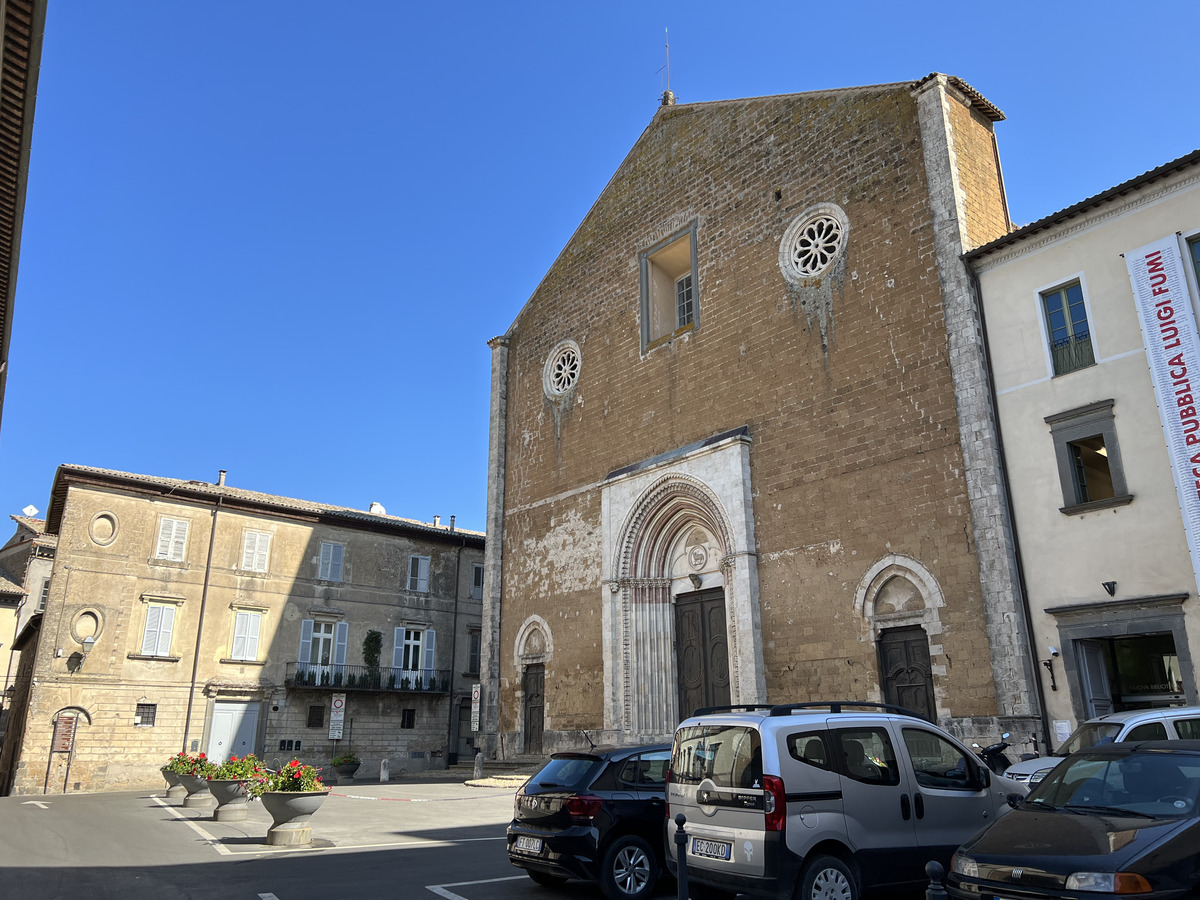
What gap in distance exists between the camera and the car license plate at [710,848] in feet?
20.3

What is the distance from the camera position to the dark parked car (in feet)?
14.9

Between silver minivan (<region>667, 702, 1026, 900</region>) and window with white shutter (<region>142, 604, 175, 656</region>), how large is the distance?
23.3 m

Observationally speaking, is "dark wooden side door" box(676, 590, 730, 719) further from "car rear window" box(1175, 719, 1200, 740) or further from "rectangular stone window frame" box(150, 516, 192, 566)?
"rectangular stone window frame" box(150, 516, 192, 566)

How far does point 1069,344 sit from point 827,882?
1040cm

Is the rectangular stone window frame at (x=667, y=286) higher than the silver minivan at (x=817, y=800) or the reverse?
higher

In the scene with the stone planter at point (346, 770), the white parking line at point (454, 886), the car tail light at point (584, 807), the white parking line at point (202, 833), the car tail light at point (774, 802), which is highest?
the car tail light at point (774, 802)

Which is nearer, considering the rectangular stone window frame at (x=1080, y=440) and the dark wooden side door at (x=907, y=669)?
the rectangular stone window frame at (x=1080, y=440)

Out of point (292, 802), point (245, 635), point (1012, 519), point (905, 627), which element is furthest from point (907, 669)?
point (245, 635)

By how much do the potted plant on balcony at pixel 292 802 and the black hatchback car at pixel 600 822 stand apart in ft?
12.8

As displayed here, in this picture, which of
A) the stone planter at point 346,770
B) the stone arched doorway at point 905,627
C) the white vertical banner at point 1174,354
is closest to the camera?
the white vertical banner at point 1174,354

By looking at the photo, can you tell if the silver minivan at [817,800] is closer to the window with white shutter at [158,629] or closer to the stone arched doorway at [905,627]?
the stone arched doorway at [905,627]

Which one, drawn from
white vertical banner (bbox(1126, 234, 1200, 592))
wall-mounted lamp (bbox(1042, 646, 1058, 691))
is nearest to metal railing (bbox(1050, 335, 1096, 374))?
white vertical banner (bbox(1126, 234, 1200, 592))

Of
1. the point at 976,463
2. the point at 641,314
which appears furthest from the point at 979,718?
the point at 641,314

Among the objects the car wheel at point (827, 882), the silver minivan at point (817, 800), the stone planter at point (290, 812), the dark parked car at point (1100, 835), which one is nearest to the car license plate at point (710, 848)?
the silver minivan at point (817, 800)
